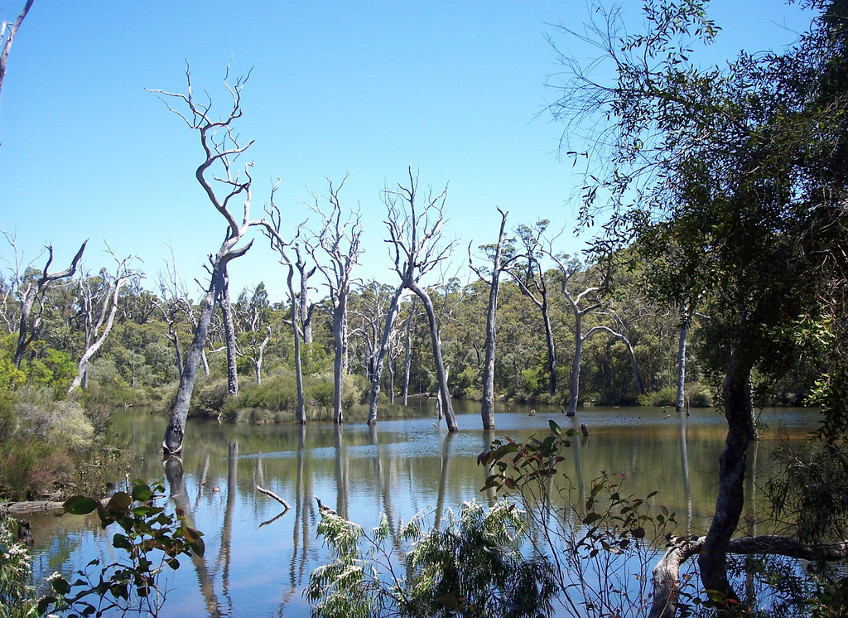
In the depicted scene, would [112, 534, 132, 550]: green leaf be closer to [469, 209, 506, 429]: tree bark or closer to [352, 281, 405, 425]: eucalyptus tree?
[469, 209, 506, 429]: tree bark

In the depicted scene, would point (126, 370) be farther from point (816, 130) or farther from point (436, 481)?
point (816, 130)

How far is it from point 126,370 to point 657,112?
58935 mm

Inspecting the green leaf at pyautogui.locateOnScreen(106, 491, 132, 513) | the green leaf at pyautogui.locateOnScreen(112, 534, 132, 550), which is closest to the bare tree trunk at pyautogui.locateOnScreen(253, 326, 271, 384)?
the green leaf at pyautogui.locateOnScreen(112, 534, 132, 550)

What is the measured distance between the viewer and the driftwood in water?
5.72 m

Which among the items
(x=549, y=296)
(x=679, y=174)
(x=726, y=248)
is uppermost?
(x=549, y=296)

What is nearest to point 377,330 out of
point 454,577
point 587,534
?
point 454,577

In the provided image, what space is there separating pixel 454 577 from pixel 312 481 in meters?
11.6

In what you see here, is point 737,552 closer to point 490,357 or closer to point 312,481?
point 312,481

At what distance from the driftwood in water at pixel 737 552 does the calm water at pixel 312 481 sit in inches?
24.1

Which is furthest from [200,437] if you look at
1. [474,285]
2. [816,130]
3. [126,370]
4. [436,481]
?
[474,285]

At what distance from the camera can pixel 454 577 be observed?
624cm

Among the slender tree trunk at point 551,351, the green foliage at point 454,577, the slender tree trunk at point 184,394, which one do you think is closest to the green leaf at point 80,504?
the green foliage at point 454,577

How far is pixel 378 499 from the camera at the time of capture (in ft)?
48.1

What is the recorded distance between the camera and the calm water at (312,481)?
9570 millimetres
